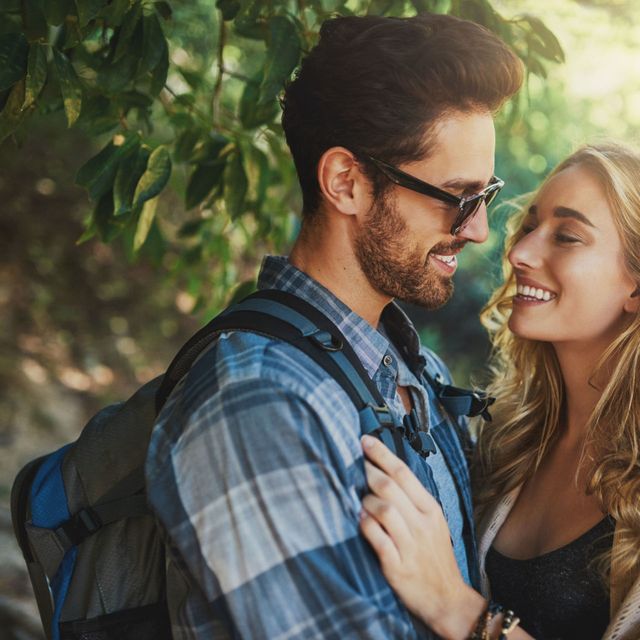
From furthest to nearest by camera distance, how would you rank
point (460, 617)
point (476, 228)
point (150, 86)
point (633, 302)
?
point (633, 302)
point (150, 86)
point (476, 228)
point (460, 617)

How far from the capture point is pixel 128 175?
2.12 m

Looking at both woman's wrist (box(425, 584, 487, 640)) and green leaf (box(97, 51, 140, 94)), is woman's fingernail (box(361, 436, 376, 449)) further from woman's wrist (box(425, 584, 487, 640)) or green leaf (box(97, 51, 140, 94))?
green leaf (box(97, 51, 140, 94))

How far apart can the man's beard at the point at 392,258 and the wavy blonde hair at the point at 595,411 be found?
0.63 metres

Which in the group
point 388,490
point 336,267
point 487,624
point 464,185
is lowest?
point 487,624

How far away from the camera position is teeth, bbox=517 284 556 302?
7.67 ft

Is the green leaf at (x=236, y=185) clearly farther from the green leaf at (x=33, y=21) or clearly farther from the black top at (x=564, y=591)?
the black top at (x=564, y=591)

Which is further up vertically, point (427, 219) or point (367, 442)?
point (427, 219)

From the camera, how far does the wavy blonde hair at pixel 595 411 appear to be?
2.16m

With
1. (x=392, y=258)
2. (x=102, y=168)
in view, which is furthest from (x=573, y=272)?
(x=102, y=168)

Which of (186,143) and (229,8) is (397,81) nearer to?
(229,8)

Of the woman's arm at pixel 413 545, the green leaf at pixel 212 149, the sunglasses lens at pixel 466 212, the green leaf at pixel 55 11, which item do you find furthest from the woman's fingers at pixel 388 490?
the green leaf at pixel 212 149

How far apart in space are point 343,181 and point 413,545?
0.86 metres

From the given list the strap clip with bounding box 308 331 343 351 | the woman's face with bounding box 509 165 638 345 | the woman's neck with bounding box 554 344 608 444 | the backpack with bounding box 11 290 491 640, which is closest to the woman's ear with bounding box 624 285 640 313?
the woman's face with bounding box 509 165 638 345

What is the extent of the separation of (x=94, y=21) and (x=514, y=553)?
1.79 metres
